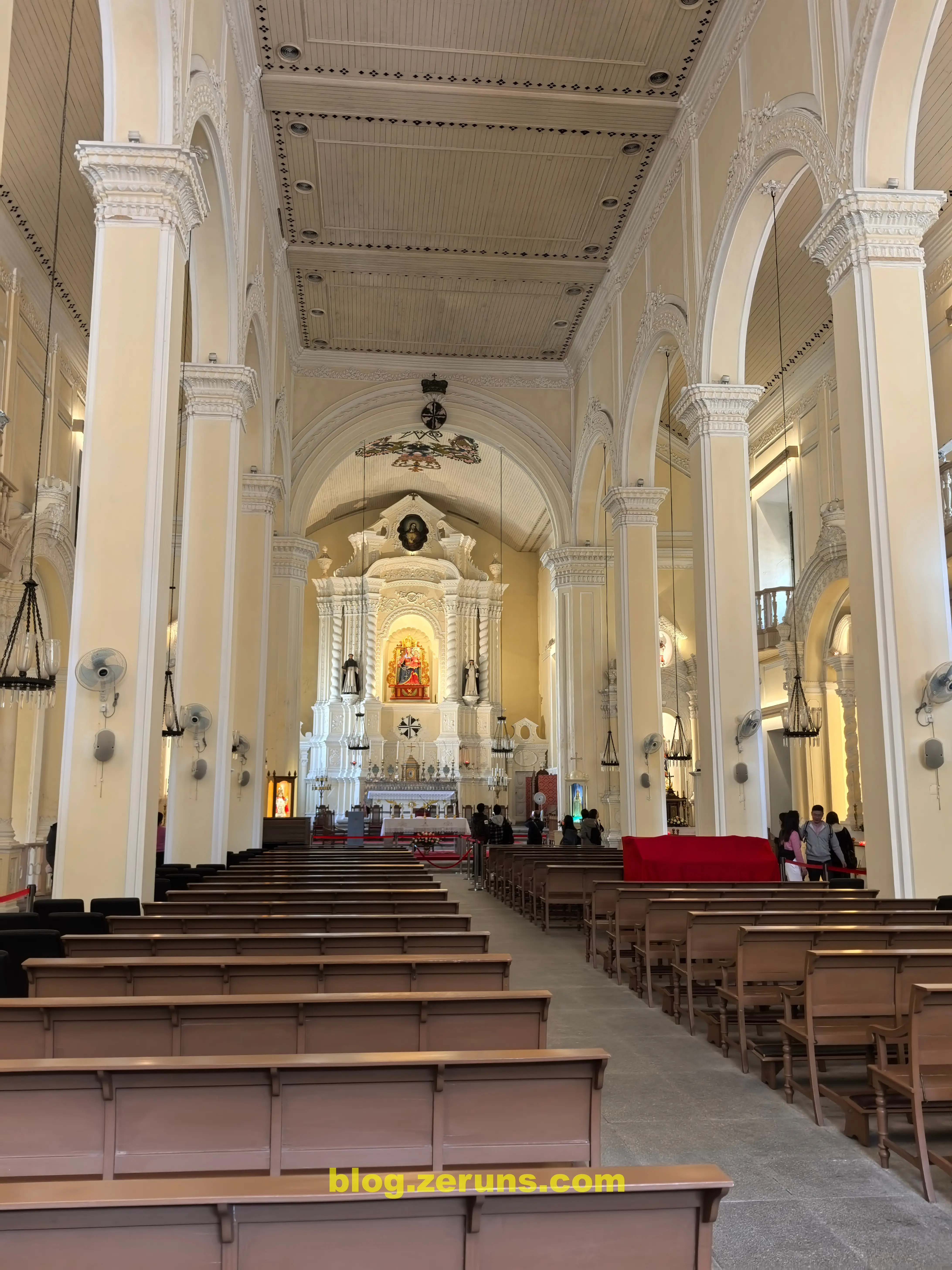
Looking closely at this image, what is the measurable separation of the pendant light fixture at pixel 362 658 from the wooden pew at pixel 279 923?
19.9 m

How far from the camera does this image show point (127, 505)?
22.0 ft

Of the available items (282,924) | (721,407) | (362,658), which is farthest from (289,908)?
(362,658)

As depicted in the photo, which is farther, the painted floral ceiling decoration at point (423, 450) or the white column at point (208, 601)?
the painted floral ceiling decoration at point (423, 450)

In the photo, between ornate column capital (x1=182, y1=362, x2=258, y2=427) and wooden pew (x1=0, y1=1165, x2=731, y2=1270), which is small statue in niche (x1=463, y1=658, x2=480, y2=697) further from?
wooden pew (x1=0, y1=1165, x2=731, y2=1270)

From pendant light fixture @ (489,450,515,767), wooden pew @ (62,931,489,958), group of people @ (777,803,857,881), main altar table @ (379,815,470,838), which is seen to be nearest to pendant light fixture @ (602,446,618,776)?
main altar table @ (379,815,470,838)

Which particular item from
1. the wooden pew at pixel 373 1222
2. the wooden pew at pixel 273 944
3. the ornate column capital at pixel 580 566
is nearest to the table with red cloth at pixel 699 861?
the wooden pew at pixel 273 944

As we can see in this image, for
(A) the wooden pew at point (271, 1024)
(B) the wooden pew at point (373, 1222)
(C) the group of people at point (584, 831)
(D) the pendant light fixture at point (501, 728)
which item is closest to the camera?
(B) the wooden pew at point (373, 1222)

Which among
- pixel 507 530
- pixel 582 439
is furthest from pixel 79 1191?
pixel 507 530

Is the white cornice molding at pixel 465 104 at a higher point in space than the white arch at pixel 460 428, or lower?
higher

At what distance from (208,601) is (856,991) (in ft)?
24.3

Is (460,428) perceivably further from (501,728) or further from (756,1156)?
(756,1156)

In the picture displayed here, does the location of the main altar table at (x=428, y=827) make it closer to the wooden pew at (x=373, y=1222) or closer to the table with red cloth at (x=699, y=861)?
the table with red cloth at (x=699, y=861)

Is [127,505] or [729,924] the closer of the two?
[729,924]

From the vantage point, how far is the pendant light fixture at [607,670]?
17.2 m
